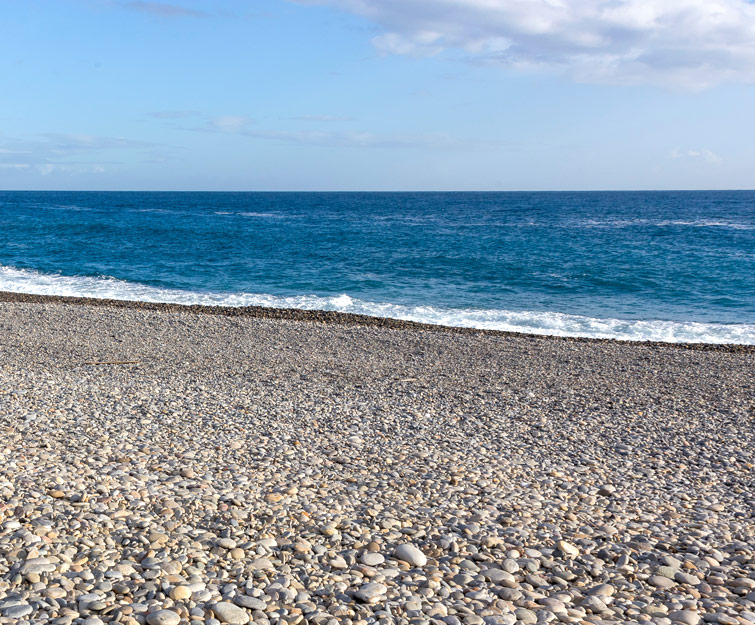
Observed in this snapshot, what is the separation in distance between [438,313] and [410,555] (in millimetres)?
16280

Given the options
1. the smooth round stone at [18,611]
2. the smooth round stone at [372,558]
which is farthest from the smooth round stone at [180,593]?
the smooth round stone at [372,558]

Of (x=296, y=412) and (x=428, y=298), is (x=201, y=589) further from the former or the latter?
(x=428, y=298)

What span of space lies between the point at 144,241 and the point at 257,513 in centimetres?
4058

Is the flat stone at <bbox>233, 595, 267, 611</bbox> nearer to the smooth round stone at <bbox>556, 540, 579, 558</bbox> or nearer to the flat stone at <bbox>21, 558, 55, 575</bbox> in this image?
the flat stone at <bbox>21, 558, 55, 575</bbox>

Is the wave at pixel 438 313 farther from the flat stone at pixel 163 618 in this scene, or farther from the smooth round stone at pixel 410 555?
the flat stone at pixel 163 618

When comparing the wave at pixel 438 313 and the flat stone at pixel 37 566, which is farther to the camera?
the wave at pixel 438 313

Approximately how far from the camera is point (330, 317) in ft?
61.6

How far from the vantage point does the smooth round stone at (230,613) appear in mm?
3681

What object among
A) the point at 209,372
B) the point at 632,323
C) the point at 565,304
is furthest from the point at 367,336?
the point at 565,304

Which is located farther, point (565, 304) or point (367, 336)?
point (565, 304)

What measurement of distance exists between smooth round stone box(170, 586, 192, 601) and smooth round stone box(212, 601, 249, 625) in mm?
212

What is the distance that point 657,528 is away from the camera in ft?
17.2

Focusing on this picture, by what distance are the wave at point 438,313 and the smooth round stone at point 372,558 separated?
46.2ft

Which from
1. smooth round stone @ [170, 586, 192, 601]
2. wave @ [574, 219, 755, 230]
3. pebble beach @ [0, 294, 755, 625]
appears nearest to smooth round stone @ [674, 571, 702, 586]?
pebble beach @ [0, 294, 755, 625]
